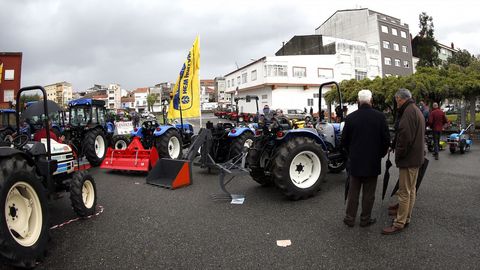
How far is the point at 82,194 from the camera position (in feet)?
15.7

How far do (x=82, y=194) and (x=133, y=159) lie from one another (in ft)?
11.3

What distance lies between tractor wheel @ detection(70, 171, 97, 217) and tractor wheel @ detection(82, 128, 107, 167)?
473cm

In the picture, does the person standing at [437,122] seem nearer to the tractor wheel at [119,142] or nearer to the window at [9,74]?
the tractor wheel at [119,142]

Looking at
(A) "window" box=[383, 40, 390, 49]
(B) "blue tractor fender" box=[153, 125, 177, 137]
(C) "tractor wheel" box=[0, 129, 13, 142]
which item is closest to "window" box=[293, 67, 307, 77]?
(A) "window" box=[383, 40, 390, 49]

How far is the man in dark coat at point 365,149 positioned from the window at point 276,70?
113 feet

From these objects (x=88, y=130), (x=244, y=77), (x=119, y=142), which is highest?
(x=244, y=77)

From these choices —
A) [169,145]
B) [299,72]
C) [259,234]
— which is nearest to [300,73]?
[299,72]

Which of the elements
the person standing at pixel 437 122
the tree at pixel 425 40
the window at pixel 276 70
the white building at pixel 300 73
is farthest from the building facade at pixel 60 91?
the person standing at pixel 437 122

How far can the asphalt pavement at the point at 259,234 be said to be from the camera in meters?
3.28

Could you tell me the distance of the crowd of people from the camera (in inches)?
151

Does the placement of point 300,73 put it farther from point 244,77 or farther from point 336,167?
point 336,167

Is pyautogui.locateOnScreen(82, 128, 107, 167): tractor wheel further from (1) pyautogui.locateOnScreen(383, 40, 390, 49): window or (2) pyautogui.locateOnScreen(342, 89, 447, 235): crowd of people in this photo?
(1) pyautogui.locateOnScreen(383, 40, 390, 49): window

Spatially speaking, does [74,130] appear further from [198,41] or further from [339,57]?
[339,57]

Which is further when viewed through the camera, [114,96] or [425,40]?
[114,96]
